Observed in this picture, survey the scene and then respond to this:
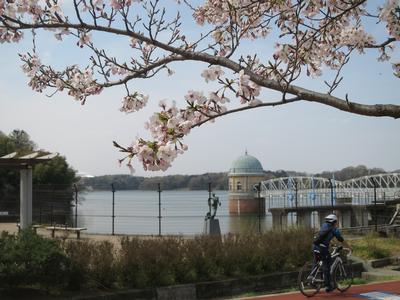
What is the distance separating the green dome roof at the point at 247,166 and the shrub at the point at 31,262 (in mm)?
83031

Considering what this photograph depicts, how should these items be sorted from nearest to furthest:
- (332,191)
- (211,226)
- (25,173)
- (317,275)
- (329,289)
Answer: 1. (329,289)
2. (317,275)
3. (25,173)
4. (211,226)
5. (332,191)

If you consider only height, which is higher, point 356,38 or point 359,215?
point 356,38

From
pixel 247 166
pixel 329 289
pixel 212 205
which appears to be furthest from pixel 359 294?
pixel 247 166

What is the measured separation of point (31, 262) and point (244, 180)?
282 ft

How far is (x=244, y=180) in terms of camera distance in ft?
311

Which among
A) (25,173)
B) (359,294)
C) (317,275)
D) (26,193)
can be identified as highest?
(25,173)

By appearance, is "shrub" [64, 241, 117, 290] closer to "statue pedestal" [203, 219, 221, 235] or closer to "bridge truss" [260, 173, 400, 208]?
"statue pedestal" [203, 219, 221, 235]

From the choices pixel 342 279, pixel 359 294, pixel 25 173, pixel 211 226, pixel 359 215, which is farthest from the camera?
pixel 359 215

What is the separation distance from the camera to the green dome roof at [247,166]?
93.1 meters

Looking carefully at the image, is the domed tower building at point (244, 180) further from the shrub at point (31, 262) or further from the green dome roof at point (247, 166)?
the shrub at point (31, 262)

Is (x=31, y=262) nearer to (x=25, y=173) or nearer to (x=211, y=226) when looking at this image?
(x=25, y=173)

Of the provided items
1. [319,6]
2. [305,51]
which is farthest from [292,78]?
[319,6]

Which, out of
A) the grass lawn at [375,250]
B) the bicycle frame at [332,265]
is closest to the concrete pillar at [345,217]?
the grass lawn at [375,250]

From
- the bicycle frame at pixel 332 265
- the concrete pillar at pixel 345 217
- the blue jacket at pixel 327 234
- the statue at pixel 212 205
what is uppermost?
the statue at pixel 212 205
